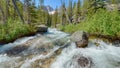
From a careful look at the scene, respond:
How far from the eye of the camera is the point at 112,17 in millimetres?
12930

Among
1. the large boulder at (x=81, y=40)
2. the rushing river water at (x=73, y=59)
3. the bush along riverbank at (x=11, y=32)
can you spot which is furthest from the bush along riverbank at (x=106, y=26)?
the bush along riverbank at (x=11, y=32)

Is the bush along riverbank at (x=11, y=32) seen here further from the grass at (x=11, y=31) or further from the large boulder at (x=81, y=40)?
the large boulder at (x=81, y=40)

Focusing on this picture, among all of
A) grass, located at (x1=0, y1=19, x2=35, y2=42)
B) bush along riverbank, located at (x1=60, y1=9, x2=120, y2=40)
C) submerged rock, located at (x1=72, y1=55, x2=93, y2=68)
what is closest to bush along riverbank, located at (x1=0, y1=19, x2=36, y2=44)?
grass, located at (x1=0, y1=19, x2=35, y2=42)

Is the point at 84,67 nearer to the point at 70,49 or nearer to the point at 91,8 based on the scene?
the point at 70,49

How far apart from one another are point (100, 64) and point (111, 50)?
2.23 metres

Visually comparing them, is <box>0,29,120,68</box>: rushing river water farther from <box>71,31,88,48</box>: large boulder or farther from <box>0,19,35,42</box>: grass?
<box>0,19,35,42</box>: grass

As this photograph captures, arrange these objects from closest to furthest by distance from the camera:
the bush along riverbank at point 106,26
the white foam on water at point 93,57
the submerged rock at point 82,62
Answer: the submerged rock at point 82,62
the white foam on water at point 93,57
the bush along riverbank at point 106,26

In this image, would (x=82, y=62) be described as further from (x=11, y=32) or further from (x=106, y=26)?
(x=11, y=32)

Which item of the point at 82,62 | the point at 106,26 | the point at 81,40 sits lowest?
the point at 82,62

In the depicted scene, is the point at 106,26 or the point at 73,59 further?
the point at 106,26

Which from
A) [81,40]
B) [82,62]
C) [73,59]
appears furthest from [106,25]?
[82,62]

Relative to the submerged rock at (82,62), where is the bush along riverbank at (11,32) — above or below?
above

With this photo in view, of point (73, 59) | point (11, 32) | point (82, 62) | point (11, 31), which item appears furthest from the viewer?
point (11, 31)

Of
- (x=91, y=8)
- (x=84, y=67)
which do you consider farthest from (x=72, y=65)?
(x=91, y=8)
